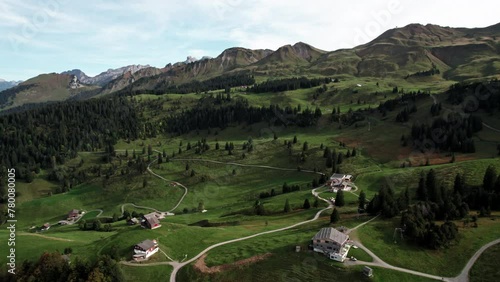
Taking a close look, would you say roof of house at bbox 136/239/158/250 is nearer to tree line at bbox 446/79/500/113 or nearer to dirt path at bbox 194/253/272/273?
dirt path at bbox 194/253/272/273

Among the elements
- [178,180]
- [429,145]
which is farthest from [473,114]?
[178,180]

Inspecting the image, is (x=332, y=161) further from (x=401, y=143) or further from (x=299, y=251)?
(x=299, y=251)

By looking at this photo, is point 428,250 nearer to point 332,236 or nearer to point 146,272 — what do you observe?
point 332,236

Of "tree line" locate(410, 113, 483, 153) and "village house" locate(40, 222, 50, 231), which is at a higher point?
"tree line" locate(410, 113, 483, 153)

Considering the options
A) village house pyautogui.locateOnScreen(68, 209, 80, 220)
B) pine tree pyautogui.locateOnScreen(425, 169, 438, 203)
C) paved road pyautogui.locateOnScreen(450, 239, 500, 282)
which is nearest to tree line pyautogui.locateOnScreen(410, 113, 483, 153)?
pine tree pyautogui.locateOnScreen(425, 169, 438, 203)

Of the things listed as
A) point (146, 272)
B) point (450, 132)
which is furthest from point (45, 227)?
point (450, 132)

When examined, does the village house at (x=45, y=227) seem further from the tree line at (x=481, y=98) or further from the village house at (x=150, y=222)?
the tree line at (x=481, y=98)

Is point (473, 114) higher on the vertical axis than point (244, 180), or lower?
higher
